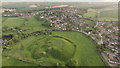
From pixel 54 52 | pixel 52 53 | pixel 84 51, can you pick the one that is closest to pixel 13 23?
pixel 52 53

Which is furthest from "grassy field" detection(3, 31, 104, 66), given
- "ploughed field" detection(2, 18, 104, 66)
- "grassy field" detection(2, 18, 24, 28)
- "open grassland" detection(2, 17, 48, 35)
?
"grassy field" detection(2, 18, 24, 28)

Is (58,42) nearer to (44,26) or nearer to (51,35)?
(51,35)

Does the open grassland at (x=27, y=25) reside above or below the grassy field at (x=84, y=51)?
above

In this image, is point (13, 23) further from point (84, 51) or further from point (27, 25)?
point (84, 51)

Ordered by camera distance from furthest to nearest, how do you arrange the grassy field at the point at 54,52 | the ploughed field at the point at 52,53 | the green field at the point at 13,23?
1. the green field at the point at 13,23
2. the grassy field at the point at 54,52
3. the ploughed field at the point at 52,53

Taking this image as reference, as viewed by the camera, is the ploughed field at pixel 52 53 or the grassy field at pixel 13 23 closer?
the ploughed field at pixel 52 53

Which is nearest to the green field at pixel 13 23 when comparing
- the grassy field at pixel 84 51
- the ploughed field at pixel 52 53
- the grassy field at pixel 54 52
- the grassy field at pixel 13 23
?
the grassy field at pixel 13 23

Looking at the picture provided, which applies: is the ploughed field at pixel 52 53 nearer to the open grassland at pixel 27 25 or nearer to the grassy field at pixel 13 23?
the open grassland at pixel 27 25
